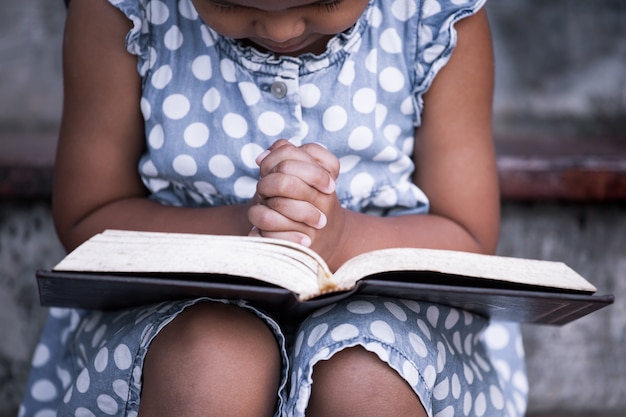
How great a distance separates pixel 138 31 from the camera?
1.04 meters

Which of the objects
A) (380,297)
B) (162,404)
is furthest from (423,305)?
(162,404)

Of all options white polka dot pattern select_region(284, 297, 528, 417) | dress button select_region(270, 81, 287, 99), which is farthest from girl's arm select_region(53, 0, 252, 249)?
white polka dot pattern select_region(284, 297, 528, 417)

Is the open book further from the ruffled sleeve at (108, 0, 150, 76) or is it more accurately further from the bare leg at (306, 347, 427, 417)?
the ruffled sleeve at (108, 0, 150, 76)

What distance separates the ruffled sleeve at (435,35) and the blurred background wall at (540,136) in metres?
0.46

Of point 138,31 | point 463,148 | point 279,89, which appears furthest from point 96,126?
point 463,148

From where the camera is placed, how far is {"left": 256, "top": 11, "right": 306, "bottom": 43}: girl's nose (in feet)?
2.82

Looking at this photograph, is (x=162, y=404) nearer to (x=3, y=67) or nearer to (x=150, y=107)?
(x=150, y=107)

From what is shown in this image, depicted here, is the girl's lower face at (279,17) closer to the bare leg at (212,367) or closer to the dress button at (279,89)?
the dress button at (279,89)

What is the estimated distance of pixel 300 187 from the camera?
2.80ft

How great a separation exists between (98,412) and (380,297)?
1.06ft

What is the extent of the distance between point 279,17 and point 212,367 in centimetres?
35

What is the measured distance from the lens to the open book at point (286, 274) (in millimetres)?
706

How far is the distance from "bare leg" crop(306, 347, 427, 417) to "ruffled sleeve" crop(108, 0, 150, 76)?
47 cm

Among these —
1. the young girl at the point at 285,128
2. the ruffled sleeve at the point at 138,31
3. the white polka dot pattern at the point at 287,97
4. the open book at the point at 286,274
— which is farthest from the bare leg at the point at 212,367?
the ruffled sleeve at the point at 138,31
